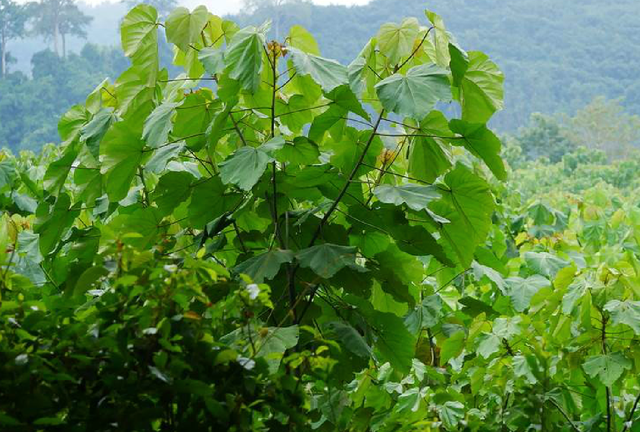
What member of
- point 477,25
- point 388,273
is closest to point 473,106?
point 388,273

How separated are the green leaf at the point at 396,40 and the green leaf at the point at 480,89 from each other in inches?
4.5

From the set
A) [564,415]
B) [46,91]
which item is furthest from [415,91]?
[46,91]

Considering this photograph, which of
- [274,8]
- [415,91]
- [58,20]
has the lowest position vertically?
[274,8]

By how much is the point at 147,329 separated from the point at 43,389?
0.41 ft

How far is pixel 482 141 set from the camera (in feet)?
4.59

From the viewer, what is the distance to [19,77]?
28125 millimetres

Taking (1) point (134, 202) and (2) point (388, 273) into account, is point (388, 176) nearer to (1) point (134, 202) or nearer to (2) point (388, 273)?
(2) point (388, 273)

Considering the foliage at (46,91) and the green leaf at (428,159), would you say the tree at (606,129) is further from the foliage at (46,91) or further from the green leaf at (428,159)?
the green leaf at (428,159)

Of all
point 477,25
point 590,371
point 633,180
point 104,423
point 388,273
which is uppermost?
point 104,423

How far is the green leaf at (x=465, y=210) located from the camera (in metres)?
1.45

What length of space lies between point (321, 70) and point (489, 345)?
0.67 meters

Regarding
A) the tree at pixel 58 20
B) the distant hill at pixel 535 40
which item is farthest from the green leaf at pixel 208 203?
the tree at pixel 58 20

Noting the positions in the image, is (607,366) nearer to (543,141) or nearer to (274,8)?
(543,141)

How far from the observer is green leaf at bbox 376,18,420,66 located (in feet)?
4.78
